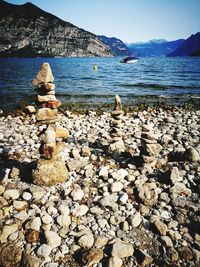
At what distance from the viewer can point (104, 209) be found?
6.10 meters

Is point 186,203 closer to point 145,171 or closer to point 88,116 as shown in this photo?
point 145,171

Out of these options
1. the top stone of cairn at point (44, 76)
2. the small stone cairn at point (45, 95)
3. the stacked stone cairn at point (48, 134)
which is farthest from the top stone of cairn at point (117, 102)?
the top stone of cairn at point (44, 76)

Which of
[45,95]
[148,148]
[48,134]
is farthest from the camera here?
[148,148]

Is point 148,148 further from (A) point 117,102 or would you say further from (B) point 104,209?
Answer: (B) point 104,209

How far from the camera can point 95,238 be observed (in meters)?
5.18

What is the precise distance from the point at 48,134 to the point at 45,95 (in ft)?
3.73

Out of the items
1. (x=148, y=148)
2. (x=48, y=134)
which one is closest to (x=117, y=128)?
(x=148, y=148)

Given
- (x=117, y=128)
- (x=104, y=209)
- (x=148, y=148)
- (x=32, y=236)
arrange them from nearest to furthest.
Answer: (x=32, y=236) < (x=104, y=209) < (x=148, y=148) < (x=117, y=128)

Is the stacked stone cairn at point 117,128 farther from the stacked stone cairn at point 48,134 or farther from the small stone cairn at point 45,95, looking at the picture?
the small stone cairn at point 45,95

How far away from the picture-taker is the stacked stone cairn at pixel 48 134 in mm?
6185

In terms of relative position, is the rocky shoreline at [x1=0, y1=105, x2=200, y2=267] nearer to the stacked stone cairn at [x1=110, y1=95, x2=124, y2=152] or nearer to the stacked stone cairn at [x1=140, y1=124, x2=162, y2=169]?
the stacked stone cairn at [x1=140, y1=124, x2=162, y2=169]

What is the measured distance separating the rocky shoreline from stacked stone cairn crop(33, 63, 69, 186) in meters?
0.28

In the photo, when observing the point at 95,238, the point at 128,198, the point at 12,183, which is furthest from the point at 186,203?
the point at 12,183

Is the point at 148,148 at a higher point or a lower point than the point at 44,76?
lower
